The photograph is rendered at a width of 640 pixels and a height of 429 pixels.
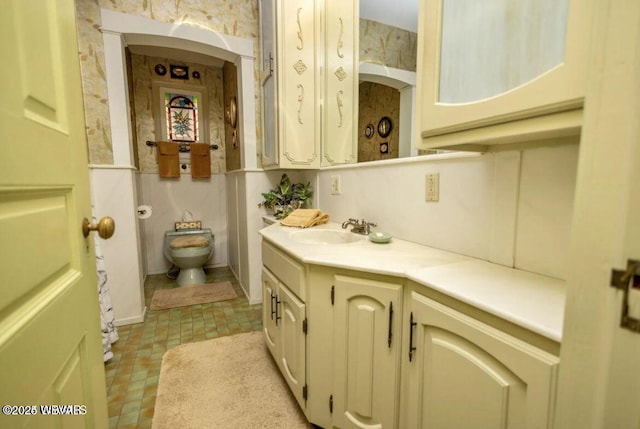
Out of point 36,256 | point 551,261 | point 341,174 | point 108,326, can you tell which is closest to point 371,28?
point 341,174

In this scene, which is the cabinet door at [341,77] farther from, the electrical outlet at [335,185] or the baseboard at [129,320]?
the baseboard at [129,320]

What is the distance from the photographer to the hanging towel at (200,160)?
137 inches

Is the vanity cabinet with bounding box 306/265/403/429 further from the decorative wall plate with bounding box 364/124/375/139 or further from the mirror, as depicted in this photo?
the decorative wall plate with bounding box 364/124/375/139

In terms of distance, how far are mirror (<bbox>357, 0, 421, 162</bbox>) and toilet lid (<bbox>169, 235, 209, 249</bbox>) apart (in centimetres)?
193

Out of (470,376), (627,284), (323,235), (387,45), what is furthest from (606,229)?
(387,45)

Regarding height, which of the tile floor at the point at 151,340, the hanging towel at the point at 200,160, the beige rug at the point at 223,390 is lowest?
the tile floor at the point at 151,340

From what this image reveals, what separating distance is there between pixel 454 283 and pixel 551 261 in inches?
13.1

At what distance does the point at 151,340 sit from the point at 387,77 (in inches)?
95.1

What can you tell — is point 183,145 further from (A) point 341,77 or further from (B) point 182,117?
(A) point 341,77

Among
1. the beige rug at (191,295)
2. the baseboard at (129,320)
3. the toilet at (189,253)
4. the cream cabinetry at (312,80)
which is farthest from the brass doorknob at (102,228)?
the toilet at (189,253)

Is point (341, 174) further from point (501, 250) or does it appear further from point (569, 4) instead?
Result: point (569, 4)

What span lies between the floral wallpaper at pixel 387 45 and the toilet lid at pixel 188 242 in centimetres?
231

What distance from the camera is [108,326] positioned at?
191cm

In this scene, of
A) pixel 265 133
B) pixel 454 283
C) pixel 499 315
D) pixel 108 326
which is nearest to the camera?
pixel 499 315
